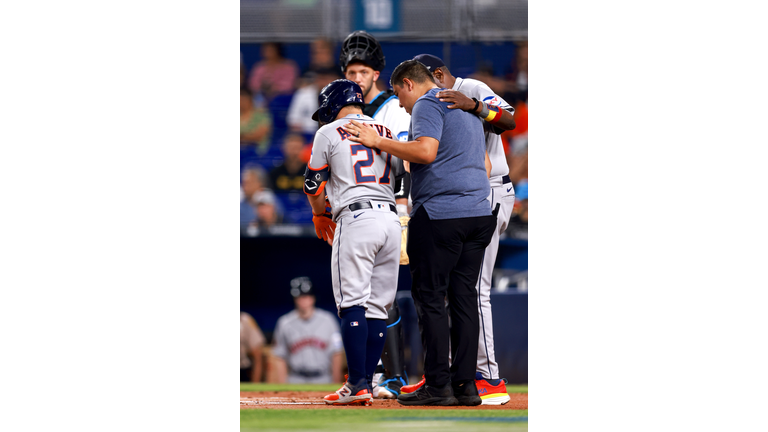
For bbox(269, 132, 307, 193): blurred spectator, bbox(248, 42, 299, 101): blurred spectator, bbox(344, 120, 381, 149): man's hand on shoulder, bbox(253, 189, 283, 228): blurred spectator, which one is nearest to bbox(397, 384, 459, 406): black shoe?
bbox(344, 120, 381, 149): man's hand on shoulder

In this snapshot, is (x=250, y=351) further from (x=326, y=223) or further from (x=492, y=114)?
(x=492, y=114)

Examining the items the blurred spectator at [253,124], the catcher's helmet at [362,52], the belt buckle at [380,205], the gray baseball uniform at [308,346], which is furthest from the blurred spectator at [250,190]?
the belt buckle at [380,205]

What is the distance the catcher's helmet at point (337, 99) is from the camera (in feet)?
12.0

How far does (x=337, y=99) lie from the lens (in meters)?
3.68

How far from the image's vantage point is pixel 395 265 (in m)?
3.58

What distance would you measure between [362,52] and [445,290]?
1.76 metres

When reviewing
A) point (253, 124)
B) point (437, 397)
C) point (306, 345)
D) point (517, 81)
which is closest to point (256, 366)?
point (306, 345)

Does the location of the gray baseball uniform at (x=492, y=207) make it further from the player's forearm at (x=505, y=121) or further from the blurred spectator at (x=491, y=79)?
the blurred spectator at (x=491, y=79)

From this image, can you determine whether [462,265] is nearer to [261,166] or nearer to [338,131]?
[338,131]

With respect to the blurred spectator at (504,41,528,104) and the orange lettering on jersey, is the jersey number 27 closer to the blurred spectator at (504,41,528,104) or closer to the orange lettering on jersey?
the orange lettering on jersey

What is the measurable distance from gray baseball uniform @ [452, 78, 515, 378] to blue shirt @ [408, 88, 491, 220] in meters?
0.26

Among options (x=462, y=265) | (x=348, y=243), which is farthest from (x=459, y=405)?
(x=348, y=243)

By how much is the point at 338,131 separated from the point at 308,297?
13.9ft

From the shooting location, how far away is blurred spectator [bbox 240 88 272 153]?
9680 mm
